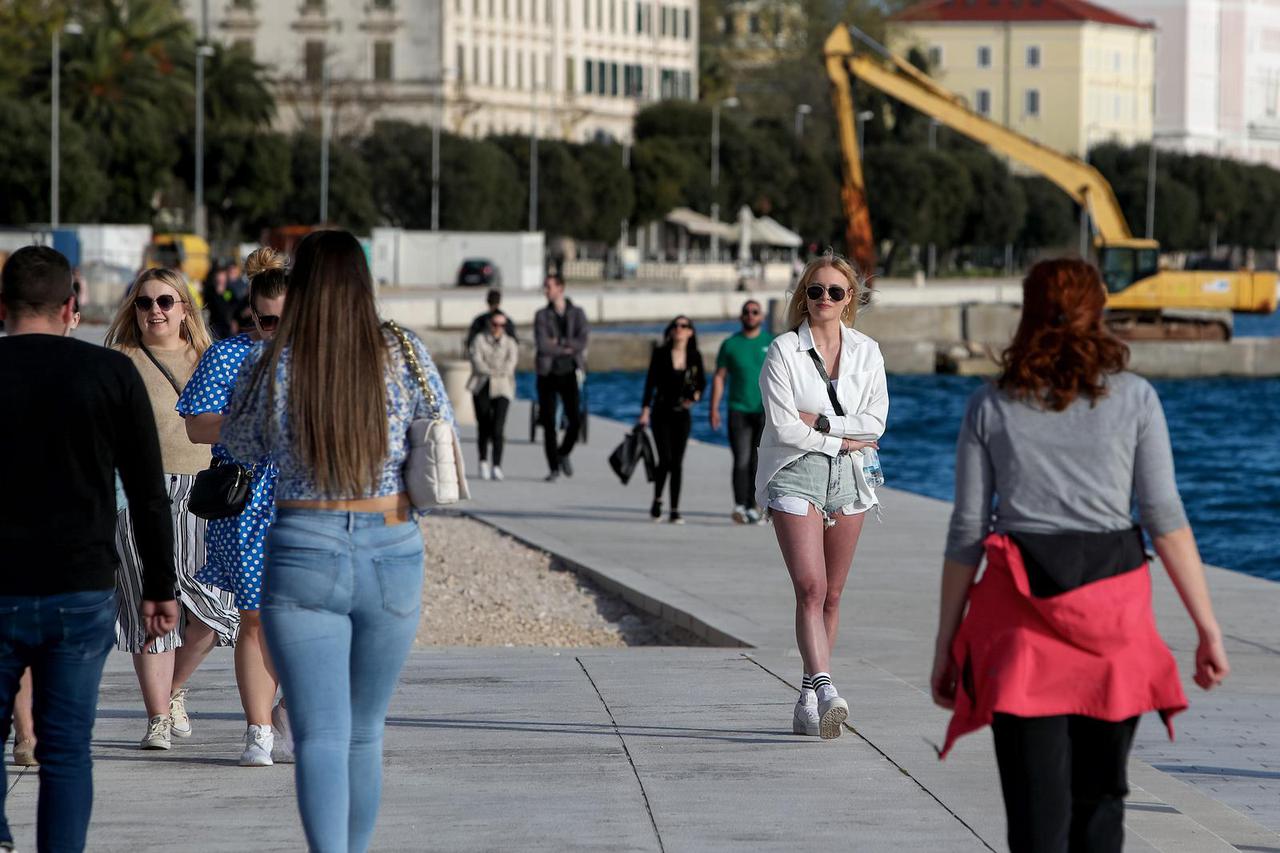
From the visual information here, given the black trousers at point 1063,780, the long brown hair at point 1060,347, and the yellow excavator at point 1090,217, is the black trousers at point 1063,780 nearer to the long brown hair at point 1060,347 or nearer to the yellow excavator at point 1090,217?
the long brown hair at point 1060,347

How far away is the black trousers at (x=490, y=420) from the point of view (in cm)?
2125

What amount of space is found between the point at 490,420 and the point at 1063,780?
16458 millimetres

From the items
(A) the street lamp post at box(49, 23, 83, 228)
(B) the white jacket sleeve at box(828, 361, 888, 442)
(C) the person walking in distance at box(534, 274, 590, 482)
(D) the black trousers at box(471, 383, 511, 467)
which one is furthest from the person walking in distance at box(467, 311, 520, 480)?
(A) the street lamp post at box(49, 23, 83, 228)

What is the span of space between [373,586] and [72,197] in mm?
72702

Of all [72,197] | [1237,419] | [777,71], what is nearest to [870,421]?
[1237,419]

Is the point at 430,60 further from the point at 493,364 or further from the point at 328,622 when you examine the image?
the point at 328,622

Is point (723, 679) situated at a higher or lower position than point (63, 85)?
lower

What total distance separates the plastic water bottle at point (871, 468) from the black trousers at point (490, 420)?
41.0 feet

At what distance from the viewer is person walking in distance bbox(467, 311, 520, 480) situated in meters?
21.3

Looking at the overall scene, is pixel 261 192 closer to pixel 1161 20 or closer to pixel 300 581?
pixel 300 581

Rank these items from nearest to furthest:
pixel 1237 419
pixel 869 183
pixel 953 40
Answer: pixel 1237 419
pixel 869 183
pixel 953 40

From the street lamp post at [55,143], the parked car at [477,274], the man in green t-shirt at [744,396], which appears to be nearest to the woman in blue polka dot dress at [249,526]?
the man in green t-shirt at [744,396]

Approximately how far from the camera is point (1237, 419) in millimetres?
49594

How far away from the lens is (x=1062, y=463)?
16.9 ft
